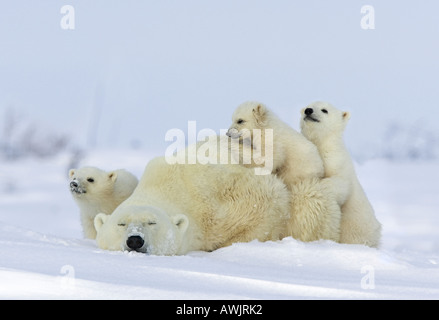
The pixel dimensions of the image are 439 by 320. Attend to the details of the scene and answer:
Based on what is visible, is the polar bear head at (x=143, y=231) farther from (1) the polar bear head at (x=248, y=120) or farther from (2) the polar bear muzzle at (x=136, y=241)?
(1) the polar bear head at (x=248, y=120)

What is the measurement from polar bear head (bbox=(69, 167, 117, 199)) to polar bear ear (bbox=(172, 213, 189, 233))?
5.83ft

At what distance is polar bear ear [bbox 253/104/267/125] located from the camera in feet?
→ 21.9

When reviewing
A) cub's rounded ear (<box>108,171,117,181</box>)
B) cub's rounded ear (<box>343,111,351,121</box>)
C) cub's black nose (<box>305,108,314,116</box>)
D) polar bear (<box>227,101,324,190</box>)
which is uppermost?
cub's black nose (<box>305,108,314,116</box>)

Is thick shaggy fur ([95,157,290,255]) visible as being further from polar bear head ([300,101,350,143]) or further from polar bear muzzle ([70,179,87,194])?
polar bear muzzle ([70,179,87,194])

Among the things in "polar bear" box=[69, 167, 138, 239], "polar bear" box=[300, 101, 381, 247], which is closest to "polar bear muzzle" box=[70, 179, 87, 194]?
"polar bear" box=[69, 167, 138, 239]

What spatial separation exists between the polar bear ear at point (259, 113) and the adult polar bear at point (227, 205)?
0.45 meters

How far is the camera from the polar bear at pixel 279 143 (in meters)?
6.67

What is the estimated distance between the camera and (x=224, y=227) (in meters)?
6.35

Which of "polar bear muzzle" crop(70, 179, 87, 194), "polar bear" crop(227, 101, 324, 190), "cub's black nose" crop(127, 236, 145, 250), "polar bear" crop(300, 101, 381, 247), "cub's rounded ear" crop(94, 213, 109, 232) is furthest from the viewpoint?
"polar bear muzzle" crop(70, 179, 87, 194)

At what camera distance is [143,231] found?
5.52m

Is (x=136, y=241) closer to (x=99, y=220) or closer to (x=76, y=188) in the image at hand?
(x=99, y=220)

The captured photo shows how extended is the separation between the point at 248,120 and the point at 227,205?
819mm

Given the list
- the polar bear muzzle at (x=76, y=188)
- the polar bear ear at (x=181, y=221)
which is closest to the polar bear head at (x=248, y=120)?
the polar bear ear at (x=181, y=221)

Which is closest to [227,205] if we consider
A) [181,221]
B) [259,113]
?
[181,221]
